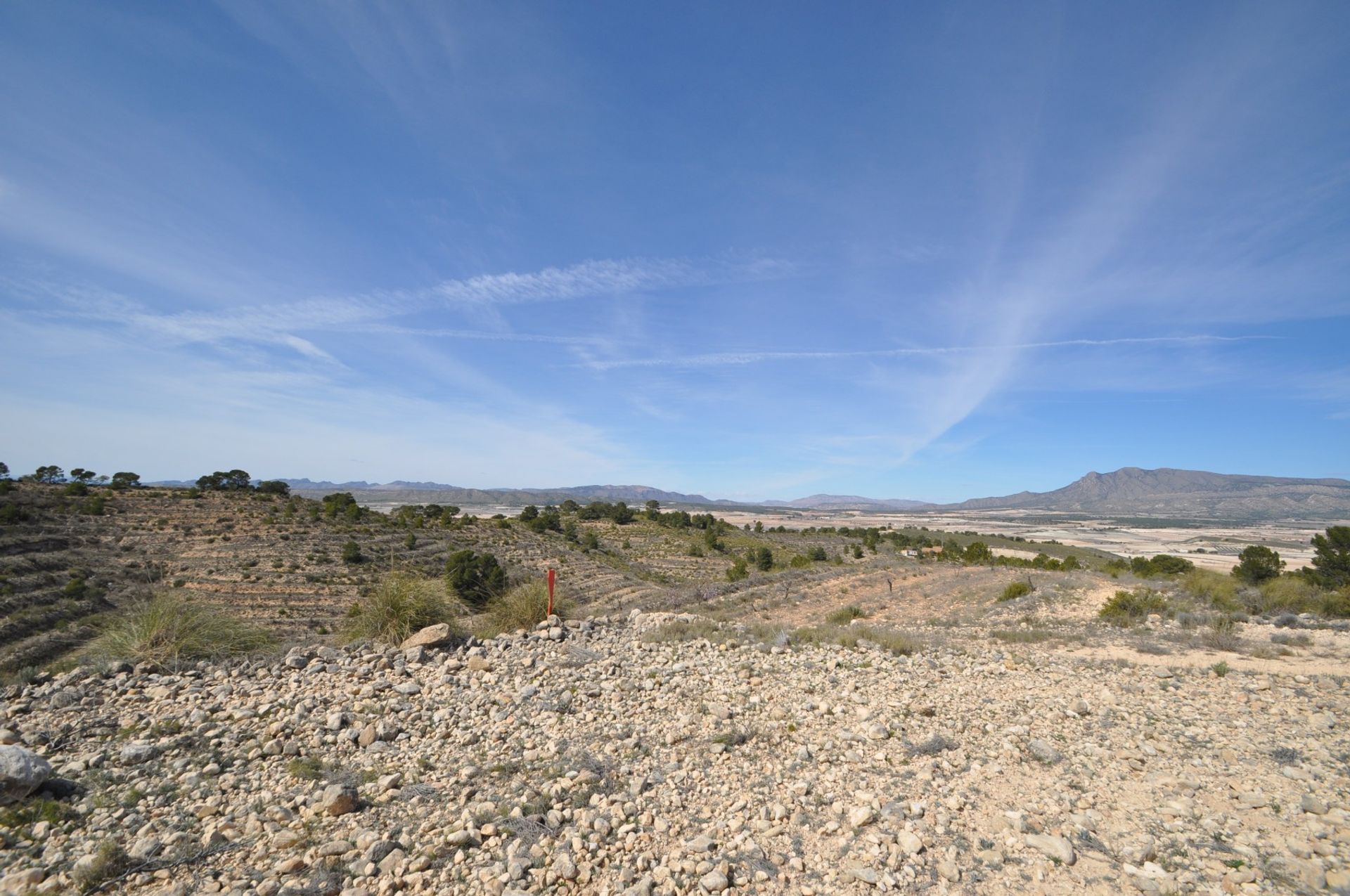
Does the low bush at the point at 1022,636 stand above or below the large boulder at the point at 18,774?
below

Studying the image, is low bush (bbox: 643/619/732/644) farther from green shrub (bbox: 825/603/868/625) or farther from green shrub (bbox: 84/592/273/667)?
green shrub (bbox: 825/603/868/625)

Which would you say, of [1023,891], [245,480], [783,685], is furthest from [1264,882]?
[245,480]

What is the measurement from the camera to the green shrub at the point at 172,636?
7523 millimetres

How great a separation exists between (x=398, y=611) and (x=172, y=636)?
290 centimetres

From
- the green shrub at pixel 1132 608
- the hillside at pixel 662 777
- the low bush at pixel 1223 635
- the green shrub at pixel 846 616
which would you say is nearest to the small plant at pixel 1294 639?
the low bush at pixel 1223 635

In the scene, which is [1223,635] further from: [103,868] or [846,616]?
[103,868]

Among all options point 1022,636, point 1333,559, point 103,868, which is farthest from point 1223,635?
point 103,868

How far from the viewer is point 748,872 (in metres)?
4.00

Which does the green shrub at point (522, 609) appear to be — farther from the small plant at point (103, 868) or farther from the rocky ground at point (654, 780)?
the small plant at point (103, 868)

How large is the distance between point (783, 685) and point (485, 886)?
191 inches

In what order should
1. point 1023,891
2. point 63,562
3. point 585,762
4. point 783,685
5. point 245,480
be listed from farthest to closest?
1. point 245,480
2. point 63,562
3. point 783,685
4. point 585,762
5. point 1023,891

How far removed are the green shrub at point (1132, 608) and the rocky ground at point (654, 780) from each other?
666 centimetres

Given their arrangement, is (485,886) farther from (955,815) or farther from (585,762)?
(955,815)

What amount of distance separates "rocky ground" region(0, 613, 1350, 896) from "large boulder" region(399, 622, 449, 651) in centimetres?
32
